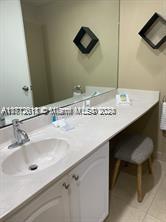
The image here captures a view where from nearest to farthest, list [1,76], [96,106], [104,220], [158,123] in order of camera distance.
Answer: [1,76], [104,220], [96,106], [158,123]

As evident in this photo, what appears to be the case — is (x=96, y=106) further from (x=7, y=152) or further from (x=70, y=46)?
(x=7, y=152)

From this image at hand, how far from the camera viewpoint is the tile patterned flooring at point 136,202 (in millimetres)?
1514

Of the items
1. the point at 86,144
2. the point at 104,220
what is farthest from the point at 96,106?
the point at 104,220

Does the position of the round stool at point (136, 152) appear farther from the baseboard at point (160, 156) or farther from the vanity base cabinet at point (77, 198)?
the baseboard at point (160, 156)

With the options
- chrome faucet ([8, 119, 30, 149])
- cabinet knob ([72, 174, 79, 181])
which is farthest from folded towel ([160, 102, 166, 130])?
chrome faucet ([8, 119, 30, 149])

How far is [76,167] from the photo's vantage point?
0.97 meters

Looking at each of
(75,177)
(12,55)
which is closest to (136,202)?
(75,177)

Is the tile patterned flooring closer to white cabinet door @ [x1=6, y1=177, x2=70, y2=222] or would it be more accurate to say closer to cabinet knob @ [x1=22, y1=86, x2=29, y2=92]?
white cabinet door @ [x1=6, y1=177, x2=70, y2=222]

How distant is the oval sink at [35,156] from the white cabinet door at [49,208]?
204 millimetres

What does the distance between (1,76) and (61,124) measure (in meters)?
0.58

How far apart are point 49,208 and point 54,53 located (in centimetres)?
132

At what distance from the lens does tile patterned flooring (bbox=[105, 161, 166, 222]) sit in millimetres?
1514

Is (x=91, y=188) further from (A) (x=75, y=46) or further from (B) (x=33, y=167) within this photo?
(A) (x=75, y=46)

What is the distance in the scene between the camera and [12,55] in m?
1.33
